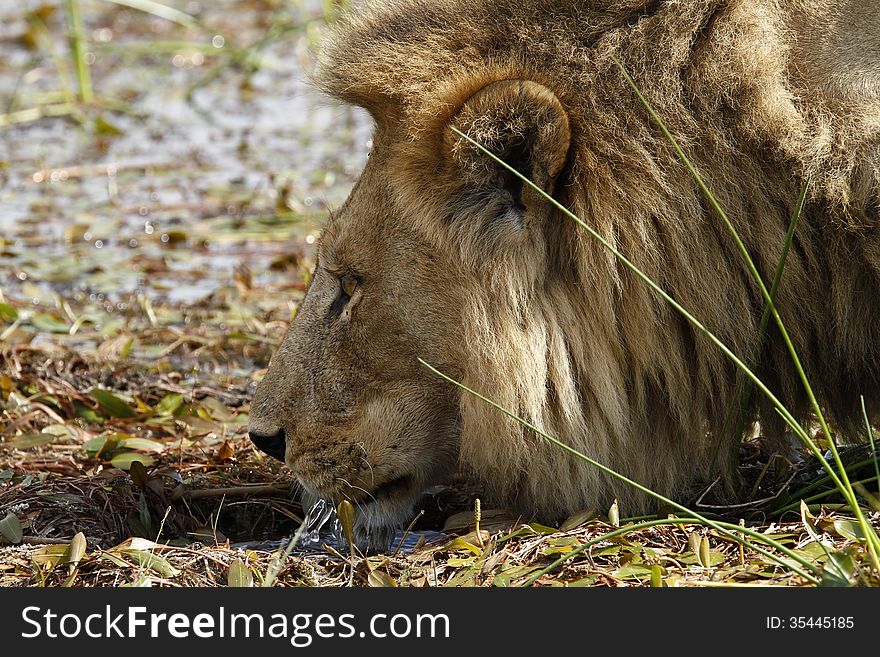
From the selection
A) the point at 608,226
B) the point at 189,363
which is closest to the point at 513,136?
the point at 608,226

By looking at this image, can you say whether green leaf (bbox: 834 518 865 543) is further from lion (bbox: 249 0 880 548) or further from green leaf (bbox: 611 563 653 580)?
green leaf (bbox: 611 563 653 580)

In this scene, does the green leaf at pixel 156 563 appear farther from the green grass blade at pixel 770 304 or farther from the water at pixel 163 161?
the green grass blade at pixel 770 304

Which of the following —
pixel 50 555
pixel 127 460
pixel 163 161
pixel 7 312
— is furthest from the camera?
pixel 163 161

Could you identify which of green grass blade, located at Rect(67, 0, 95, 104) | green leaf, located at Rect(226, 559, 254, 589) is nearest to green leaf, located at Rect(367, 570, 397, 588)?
green leaf, located at Rect(226, 559, 254, 589)

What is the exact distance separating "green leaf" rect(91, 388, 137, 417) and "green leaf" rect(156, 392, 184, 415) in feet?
0.31

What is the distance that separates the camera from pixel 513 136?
3.22 m

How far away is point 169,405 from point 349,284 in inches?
59.3

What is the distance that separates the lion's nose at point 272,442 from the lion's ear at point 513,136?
3.12 feet

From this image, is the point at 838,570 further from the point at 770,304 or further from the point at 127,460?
the point at 127,460

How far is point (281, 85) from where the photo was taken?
10.4 meters

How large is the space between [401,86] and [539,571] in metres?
1.25

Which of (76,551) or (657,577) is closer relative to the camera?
(657,577)

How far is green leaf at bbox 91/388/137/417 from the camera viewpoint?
4898 mm
